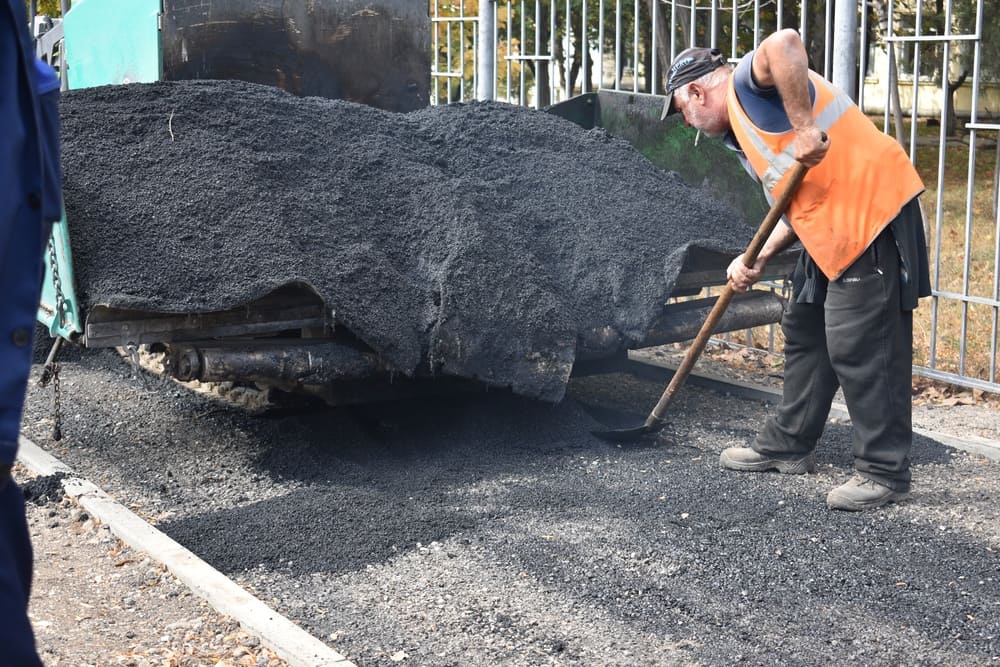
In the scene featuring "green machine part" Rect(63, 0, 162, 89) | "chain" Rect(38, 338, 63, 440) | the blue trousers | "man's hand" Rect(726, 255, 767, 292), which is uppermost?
"green machine part" Rect(63, 0, 162, 89)

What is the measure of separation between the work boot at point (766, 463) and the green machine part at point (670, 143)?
1607 mm

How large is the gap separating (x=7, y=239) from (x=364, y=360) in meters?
2.91

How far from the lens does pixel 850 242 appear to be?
165 inches

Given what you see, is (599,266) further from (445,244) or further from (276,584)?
(276,584)

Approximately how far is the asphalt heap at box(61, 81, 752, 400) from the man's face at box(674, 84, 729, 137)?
0.78m

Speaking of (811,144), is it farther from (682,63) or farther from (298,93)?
(298,93)

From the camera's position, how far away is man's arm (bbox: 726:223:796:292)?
4.48m

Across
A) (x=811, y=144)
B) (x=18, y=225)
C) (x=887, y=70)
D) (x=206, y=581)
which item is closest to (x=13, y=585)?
(x=18, y=225)

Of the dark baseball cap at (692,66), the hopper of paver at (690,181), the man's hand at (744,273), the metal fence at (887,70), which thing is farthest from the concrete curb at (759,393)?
the dark baseball cap at (692,66)

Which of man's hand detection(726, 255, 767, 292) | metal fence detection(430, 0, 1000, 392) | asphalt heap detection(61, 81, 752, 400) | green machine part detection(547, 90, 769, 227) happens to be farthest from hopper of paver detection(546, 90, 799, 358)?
man's hand detection(726, 255, 767, 292)

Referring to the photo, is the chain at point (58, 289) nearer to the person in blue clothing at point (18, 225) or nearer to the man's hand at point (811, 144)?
the person in blue clothing at point (18, 225)

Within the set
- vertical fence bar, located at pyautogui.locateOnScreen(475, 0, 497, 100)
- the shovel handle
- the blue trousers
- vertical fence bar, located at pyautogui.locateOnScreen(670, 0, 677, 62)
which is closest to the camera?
the blue trousers

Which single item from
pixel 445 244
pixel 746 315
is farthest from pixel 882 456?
A: pixel 445 244

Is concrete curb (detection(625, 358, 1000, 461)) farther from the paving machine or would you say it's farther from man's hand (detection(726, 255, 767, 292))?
man's hand (detection(726, 255, 767, 292))
